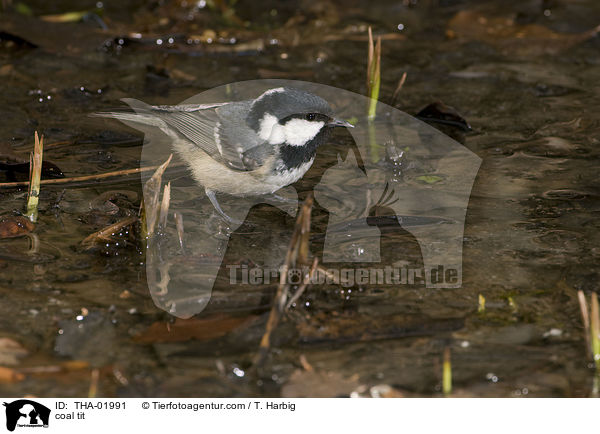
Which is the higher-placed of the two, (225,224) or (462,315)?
(225,224)

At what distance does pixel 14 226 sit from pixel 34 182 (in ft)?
0.79

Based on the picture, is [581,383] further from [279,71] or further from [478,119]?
[279,71]

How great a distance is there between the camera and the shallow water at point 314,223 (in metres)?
2.68

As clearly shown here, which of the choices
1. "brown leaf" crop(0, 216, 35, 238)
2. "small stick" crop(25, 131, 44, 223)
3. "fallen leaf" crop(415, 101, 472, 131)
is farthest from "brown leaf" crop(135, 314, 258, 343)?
"fallen leaf" crop(415, 101, 472, 131)

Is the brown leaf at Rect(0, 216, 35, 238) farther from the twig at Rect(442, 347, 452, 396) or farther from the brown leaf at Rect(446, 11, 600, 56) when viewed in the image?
the brown leaf at Rect(446, 11, 600, 56)

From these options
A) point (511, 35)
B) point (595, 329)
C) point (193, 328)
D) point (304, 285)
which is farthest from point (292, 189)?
point (511, 35)

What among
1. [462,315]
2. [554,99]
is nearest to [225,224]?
[462,315]

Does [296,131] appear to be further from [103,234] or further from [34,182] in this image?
[34,182]

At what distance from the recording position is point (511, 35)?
6.14 meters

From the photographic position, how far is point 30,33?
230 inches

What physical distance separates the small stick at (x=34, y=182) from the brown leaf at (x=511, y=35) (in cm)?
389

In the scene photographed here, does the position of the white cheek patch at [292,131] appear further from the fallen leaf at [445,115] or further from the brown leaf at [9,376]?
the brown leaf at [9,376]

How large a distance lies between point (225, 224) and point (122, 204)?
0.57 metres

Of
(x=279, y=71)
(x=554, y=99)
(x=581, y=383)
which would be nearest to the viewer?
(x=581, y=383)
